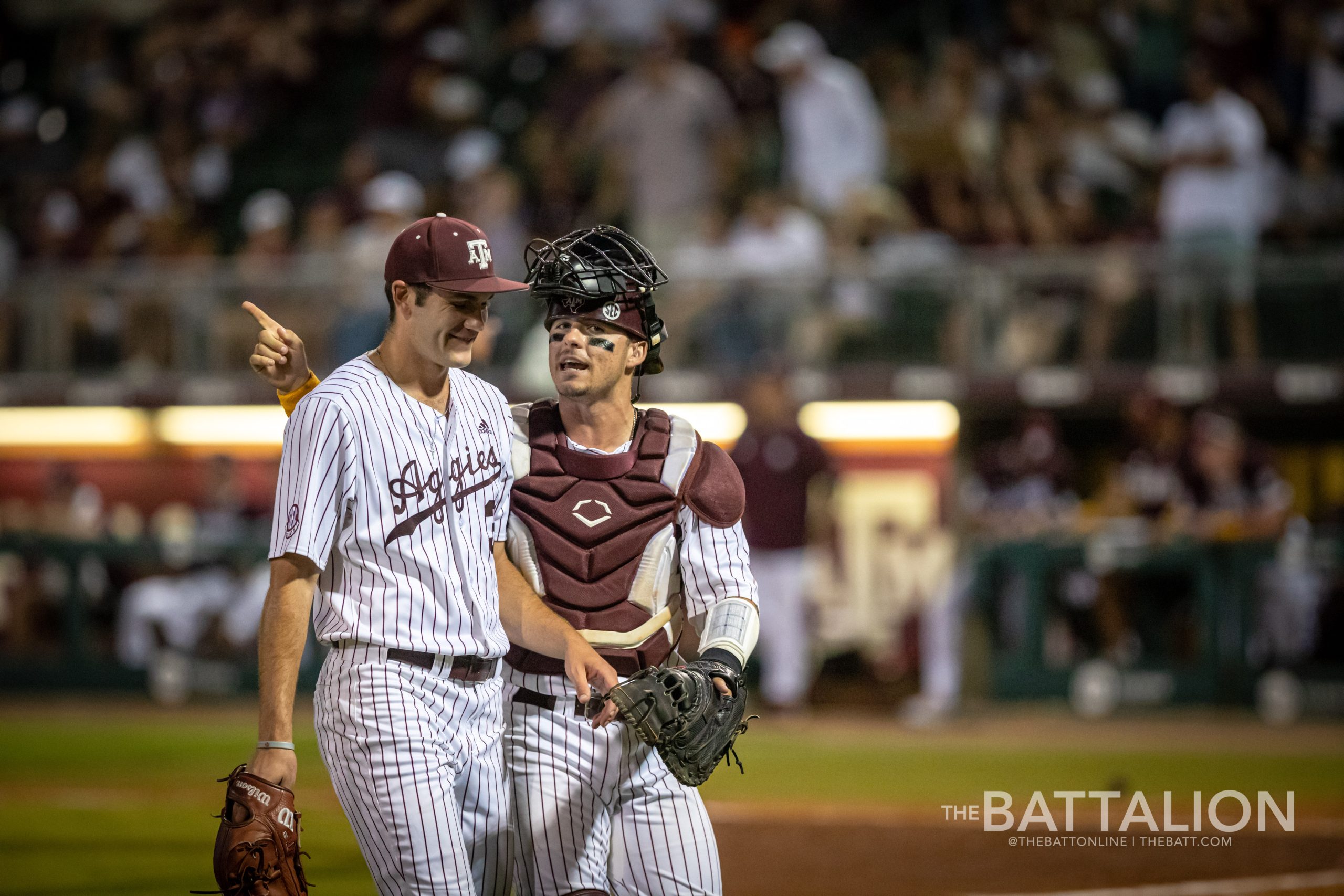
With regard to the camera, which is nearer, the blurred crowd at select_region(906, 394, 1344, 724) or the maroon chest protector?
the maroon chest protector

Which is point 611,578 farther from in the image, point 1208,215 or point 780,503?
point 1208,215

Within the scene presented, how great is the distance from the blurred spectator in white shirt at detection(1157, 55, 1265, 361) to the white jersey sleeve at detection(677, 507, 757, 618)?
305 inches

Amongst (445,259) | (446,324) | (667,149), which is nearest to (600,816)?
(446,324)

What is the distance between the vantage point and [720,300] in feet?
36.1

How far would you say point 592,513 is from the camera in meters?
3.53

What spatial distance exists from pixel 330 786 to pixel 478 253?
17.3 feet

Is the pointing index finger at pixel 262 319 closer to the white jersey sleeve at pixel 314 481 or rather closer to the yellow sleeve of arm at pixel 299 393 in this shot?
the yellow sleeve of arm at pixel 299 393

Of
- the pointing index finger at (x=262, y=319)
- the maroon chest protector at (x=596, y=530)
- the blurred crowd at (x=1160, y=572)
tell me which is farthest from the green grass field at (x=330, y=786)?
the pointing index finger at (x=262, y=319)

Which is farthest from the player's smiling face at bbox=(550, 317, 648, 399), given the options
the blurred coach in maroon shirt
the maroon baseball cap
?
the blurred coach in maroon shirt

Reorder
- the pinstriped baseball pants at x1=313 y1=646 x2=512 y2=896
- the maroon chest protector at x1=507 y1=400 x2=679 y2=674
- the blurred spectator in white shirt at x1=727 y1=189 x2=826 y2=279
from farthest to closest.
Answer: the blurred spectator in white shirt at x1=727 y1=189 x2=826 y2=279 < the maroon chest protector at x1=507 y1=400 x2=679 y2=674 < the pinstriped baseball pants at x1=313 y1=646 x2=512 y2=896

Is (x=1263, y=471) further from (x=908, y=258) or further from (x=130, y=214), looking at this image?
(x=130, y=214)

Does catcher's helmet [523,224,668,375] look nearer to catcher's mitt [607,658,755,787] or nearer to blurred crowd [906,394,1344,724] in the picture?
catcher's mitt [607,658,755,787]

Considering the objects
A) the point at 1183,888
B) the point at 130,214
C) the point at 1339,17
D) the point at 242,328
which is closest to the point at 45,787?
the point at 242,328

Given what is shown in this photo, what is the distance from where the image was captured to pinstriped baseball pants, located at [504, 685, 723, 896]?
342cm
